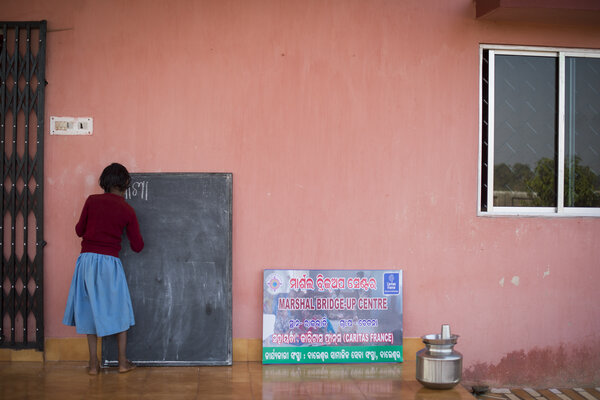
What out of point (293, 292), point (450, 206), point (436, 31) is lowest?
point (293, 292)

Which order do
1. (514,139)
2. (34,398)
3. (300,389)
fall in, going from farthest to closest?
(514,139)
(300,389)
(34,398)

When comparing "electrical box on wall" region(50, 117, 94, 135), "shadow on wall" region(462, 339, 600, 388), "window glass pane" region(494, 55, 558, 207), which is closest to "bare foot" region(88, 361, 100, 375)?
"electrical box on wall" region(50, 117, 94, 135)

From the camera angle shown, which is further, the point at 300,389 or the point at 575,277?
the point at 575,277

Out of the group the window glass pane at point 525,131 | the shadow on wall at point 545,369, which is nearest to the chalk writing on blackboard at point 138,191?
the window glass pane at point 525,131

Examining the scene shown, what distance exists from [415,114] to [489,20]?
1048 millimetres

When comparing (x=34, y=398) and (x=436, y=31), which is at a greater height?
(x=436, y=31)

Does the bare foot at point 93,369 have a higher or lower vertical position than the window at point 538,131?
lower

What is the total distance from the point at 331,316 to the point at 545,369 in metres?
1.97

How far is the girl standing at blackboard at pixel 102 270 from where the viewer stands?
4.34m

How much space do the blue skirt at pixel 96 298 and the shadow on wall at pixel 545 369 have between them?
298cm

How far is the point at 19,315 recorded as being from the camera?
4.78 meters

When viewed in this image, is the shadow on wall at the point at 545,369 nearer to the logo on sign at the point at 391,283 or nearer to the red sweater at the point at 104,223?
the logo on sign at the point at 391,283

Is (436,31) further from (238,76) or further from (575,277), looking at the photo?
(575,277)

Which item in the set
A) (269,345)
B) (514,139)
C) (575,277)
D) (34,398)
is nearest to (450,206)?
(514,139)
